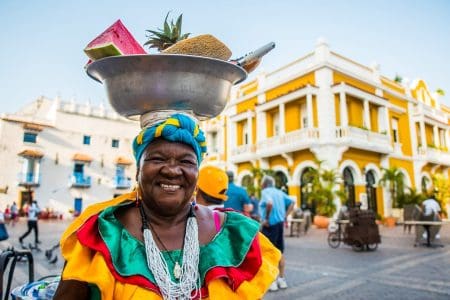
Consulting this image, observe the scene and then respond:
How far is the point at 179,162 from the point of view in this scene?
1502 mm

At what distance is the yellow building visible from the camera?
17906 mm

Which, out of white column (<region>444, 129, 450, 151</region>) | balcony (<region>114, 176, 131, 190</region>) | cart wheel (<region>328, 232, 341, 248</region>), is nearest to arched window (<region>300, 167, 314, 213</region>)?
cart wheel (<region>328, 232, 341, 248</region>)

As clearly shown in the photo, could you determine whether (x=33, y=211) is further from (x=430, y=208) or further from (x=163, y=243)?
(x=430, y=208)

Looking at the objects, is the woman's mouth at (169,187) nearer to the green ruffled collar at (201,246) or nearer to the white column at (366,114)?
the green ruffled collar at (201,246)

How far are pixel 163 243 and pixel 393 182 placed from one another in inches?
807

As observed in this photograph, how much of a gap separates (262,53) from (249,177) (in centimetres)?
2047

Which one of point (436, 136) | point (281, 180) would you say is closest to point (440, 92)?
point (436, 136)

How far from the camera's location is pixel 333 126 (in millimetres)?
17750

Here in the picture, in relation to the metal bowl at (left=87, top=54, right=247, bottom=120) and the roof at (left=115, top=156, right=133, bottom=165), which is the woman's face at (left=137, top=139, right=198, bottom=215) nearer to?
the metal bowl at (left=87, top=54, right=247, bottom=120)

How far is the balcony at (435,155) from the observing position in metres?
23.0

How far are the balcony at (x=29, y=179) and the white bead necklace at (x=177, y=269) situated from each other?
32.1m

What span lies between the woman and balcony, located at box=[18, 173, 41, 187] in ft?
105

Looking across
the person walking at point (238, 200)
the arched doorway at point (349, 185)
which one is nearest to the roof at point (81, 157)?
the arched doorway at point (349, 185)

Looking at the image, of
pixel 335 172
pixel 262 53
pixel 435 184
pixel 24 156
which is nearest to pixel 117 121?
pixel 24 156
